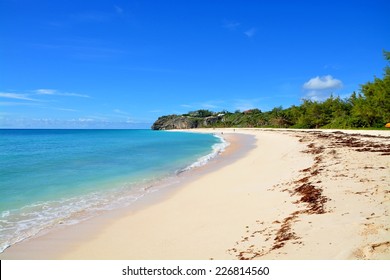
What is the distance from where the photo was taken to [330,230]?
4.83 meters

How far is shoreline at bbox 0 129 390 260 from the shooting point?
450 centimetres

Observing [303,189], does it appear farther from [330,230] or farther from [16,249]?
[16,249]

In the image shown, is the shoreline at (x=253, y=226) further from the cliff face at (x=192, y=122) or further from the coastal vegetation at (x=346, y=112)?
the cliff face at (x=192, y=122)

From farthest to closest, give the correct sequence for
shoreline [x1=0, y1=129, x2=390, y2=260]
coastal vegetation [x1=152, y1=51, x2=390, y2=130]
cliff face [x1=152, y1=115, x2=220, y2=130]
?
cliff face [x1=152, y1=115, x2=220, y2=130] → coastal vegetation [x1=152, y1=51, x2=390, y2=130] → shoreline [x1=0, y1=129, x2=390, y2=260]

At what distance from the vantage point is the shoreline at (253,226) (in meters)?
4.50

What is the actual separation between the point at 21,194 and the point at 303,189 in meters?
11.0

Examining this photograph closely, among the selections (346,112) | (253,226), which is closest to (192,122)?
(346,112)

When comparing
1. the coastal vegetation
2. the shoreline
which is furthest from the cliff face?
the shoreline

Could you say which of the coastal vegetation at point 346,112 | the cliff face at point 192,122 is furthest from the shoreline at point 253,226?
the cliff face at point 192,122

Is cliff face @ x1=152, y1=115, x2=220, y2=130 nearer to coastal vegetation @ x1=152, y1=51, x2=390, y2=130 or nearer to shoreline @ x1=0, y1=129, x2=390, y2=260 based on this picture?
coastal vegetation @ x1=152, y1=51, x2=390, y2=130

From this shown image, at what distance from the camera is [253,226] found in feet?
20.5

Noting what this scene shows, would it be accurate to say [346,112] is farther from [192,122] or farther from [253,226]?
[192,122]
